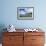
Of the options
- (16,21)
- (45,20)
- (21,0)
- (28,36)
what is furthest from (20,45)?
(21,0)

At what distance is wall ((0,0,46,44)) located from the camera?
167 inches

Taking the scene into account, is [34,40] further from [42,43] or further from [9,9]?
[9,9]

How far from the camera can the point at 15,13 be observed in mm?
4270

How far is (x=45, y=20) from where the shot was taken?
4.29 metres

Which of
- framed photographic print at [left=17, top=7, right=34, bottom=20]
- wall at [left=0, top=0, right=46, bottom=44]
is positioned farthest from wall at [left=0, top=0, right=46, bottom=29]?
framed photographic print at [left=17, top=7, right=34, bottom=20]

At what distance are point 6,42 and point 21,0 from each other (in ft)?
4.92

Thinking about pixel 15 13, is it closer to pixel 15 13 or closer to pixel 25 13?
pixel 15 13

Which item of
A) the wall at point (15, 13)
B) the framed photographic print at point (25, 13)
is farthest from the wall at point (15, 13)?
the framed photographic print at point (25, 13)

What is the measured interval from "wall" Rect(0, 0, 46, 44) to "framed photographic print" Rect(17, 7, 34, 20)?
10cm

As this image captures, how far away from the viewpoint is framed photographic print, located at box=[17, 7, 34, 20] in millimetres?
4254

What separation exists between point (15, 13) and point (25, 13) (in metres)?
0.34

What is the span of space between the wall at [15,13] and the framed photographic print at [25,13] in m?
0.10

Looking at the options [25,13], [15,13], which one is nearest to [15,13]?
[15,13]

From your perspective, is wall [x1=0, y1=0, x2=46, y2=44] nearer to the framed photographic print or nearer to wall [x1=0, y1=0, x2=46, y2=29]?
wall [x1=0, y1=0, x2=46, y2=29]
